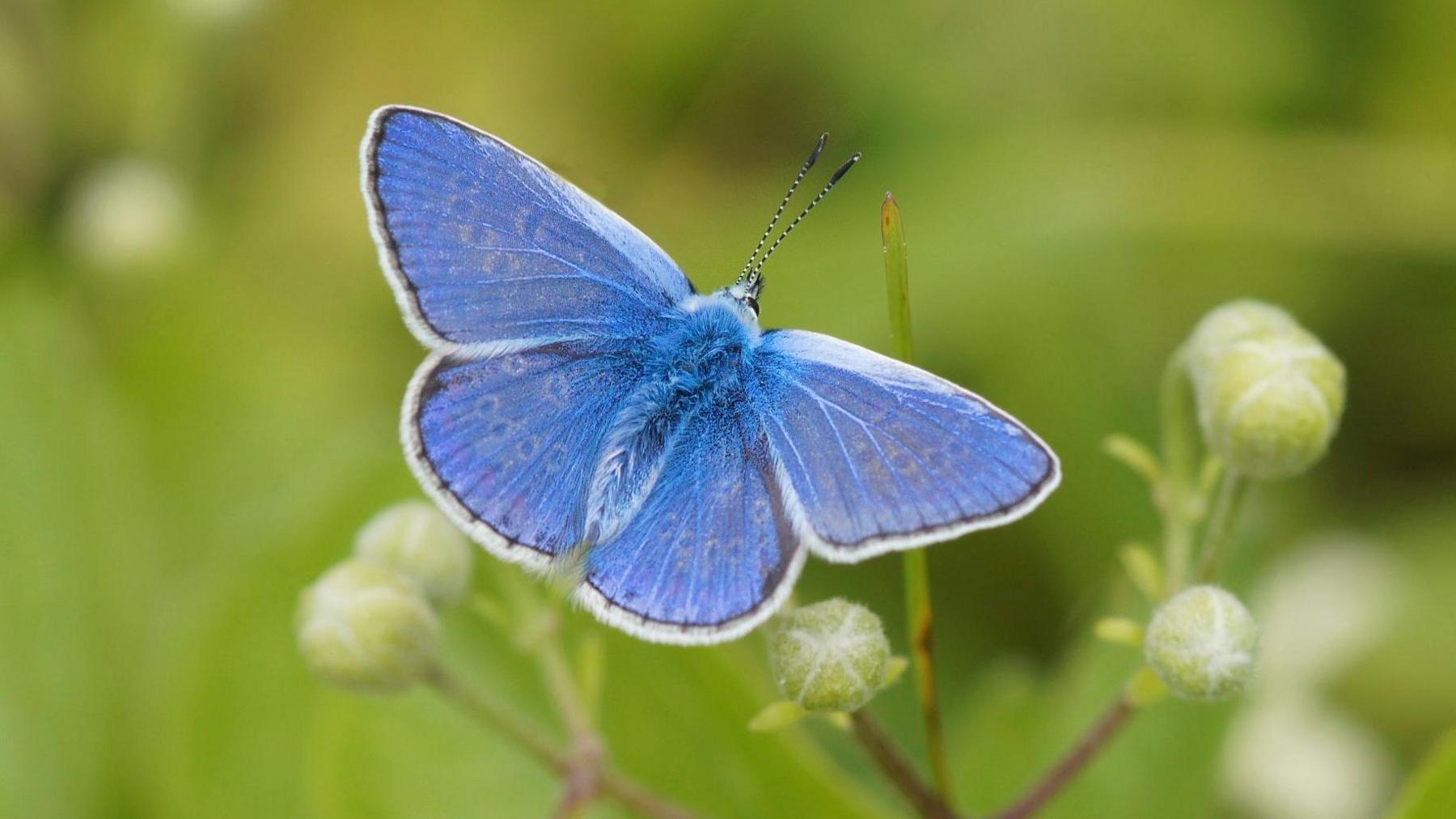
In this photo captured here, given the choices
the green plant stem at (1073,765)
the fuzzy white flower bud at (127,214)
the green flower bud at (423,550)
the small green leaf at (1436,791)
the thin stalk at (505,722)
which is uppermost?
the small green leaf at (1436,791)

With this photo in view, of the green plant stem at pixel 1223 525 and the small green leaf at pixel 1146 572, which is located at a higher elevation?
the green plant stem at pixel 1223 525

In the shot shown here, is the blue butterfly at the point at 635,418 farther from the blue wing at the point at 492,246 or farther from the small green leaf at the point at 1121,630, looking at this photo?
the small green leaf at the point at 1121,630

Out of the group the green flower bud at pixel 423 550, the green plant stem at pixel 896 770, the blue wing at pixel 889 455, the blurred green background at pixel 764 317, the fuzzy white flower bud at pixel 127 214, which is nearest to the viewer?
the blue wing at pixel 889 455

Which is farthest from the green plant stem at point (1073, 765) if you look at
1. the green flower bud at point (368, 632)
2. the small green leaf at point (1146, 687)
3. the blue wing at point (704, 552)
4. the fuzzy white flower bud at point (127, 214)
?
the fuzzy white flower bud at point (127, 214)

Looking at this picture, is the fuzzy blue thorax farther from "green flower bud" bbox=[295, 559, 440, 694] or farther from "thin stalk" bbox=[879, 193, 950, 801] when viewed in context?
"green flower bud" bbox=[295, 559, 440, 694]

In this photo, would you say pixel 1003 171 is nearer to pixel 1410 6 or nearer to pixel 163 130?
pixel 1410 6

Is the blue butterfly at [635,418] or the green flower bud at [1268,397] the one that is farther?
the green flower bud at [1268,397]

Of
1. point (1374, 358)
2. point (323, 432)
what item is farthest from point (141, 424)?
point (1374, 358)
